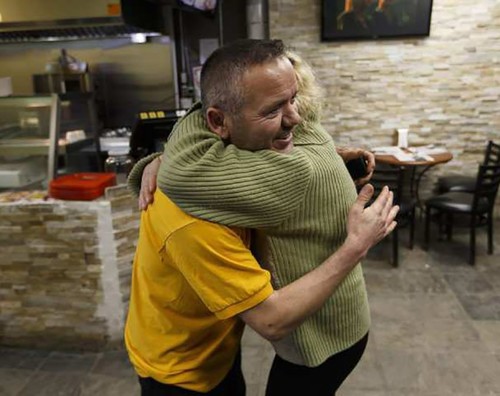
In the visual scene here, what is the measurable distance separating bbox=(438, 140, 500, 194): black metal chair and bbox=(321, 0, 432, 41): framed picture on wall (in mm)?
1371

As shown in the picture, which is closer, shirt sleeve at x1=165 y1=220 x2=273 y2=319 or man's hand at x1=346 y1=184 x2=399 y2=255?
shirt sleeve at x1=165 y1=220 x2=273 y2=319

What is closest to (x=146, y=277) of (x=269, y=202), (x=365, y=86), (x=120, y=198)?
(x=269, y=202)

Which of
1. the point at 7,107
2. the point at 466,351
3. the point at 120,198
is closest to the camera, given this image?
the point at 120,198

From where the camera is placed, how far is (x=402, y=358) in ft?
8.41

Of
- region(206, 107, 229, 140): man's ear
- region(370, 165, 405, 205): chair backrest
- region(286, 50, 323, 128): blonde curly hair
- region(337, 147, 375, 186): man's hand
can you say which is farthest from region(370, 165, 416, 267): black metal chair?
region(206, 107, 229, 140): man's ear

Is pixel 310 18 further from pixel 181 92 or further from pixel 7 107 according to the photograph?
pixel 7 107

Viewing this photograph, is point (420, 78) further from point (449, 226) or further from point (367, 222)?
point (367, 222)

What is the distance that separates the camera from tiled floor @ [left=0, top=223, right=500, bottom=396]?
91.9 inches

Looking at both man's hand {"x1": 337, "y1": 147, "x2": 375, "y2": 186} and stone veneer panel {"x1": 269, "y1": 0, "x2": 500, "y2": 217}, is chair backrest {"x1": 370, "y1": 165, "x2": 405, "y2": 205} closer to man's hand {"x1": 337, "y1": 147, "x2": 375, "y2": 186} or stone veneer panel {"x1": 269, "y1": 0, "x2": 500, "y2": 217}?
stone veneer panel {"x1": 269, "y1": 0, "x2": 500, "y2": 217}

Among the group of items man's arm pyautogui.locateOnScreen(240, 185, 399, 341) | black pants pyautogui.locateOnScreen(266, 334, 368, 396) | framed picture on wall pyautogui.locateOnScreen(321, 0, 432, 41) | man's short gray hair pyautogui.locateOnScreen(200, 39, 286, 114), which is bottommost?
black pants pyautogui.locateOnScreen(266, 334, 368, 396)

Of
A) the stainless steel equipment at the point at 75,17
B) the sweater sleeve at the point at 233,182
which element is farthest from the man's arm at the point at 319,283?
the stainless steel equipment at the point at 75,17

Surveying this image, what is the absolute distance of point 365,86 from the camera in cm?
479

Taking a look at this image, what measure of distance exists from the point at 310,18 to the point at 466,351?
355 centimetres

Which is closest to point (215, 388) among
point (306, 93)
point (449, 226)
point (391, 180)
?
point (306, 93)
